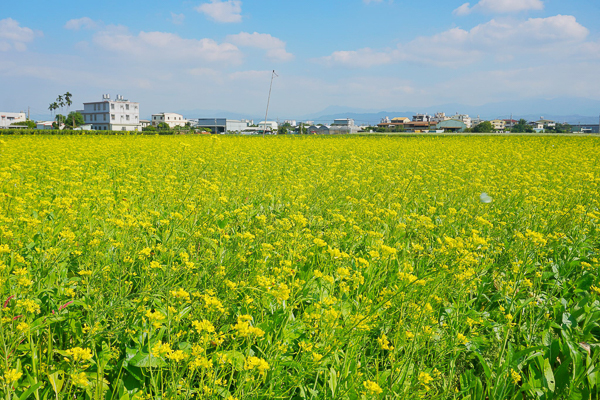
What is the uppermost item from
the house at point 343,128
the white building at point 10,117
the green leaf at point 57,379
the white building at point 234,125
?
the white building at point 10,117

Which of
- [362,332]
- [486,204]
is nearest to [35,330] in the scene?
[362,332]

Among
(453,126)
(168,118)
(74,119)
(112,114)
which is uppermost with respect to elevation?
(168,118)

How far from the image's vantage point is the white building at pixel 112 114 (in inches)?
3661

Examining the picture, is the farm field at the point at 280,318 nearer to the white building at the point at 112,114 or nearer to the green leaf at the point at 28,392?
the green leaf at the point at 28,392

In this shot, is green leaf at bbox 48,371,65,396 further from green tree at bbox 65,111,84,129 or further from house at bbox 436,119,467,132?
house at bbox 436,119,467,132

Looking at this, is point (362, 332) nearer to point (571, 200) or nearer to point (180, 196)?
point (180, 196)

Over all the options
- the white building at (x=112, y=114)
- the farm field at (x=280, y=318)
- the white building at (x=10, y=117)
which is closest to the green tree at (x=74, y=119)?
the white building at (x=112, y=114)

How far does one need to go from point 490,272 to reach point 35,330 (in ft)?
12.2

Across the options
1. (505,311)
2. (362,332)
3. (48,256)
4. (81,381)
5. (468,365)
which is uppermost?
(48,256)

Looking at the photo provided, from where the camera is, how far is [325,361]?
187 cm

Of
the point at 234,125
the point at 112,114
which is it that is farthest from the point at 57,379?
the point at 234,125

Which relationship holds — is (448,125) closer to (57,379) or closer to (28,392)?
(57,379)

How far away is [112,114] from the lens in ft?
306

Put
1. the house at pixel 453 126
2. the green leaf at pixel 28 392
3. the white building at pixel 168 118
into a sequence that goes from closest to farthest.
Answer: the green leaf at pixel 28 392, the house at pixel 453 126, the white building at pixel 168 118
